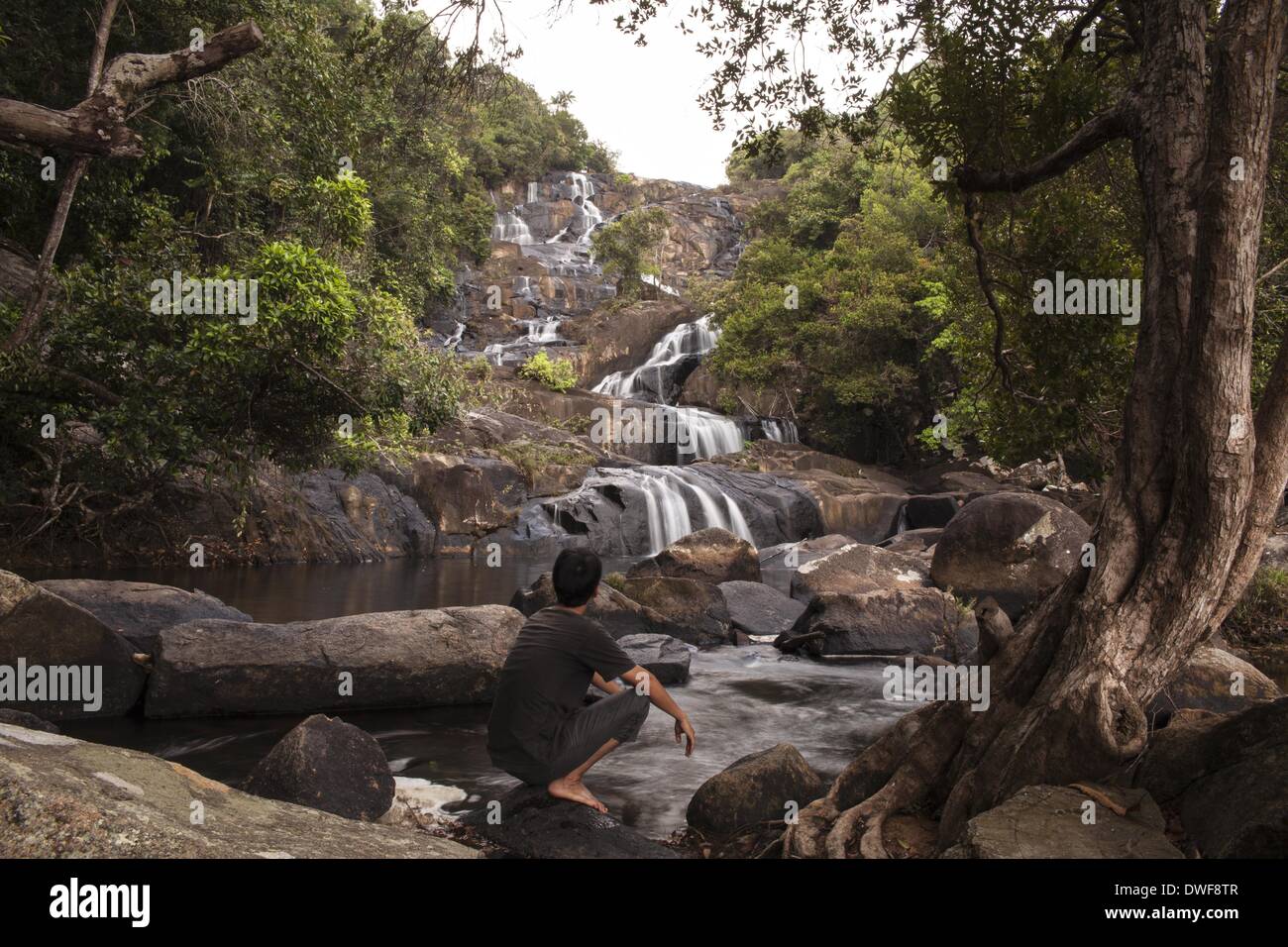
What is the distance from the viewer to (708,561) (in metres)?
18.4

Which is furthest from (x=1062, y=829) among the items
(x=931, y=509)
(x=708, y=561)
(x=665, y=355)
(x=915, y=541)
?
(x=665, y=355)

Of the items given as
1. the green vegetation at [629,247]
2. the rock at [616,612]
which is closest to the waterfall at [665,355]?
the green vegetation at [629,247]

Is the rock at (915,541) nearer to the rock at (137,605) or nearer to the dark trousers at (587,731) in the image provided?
the rock at (137,605)

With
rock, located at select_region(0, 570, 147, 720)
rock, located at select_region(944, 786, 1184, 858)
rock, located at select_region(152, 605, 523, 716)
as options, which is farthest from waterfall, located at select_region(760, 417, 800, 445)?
rock, located at select_region(944, 786, 1184, 858)

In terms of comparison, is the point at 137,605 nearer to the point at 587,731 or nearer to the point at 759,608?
the point at 587,731

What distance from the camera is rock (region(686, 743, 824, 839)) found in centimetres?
677

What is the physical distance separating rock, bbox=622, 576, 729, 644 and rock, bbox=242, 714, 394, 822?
8152mm

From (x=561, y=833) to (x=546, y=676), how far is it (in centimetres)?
99

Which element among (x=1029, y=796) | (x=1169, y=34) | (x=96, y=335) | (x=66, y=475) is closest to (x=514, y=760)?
(x=1029, y=796)

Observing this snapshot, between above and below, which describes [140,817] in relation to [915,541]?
above

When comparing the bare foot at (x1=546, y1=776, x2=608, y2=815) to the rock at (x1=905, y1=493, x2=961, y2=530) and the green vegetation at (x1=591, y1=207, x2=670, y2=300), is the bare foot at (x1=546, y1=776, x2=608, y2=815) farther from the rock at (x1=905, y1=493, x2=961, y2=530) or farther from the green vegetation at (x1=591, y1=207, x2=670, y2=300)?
the green vegetation at (x1=591, y1=207, x2=670, y2=300)

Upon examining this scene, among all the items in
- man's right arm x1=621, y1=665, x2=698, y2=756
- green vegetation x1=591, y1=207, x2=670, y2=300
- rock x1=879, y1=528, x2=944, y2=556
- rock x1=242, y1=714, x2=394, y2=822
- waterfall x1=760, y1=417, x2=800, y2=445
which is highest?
green vegetation x1=591, y1=207, x2=670, y2=300

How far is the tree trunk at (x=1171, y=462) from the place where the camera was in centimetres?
490

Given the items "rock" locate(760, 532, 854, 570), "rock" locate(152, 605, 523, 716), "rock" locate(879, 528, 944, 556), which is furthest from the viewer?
"rock" locate(760, 532, 854, 570)
